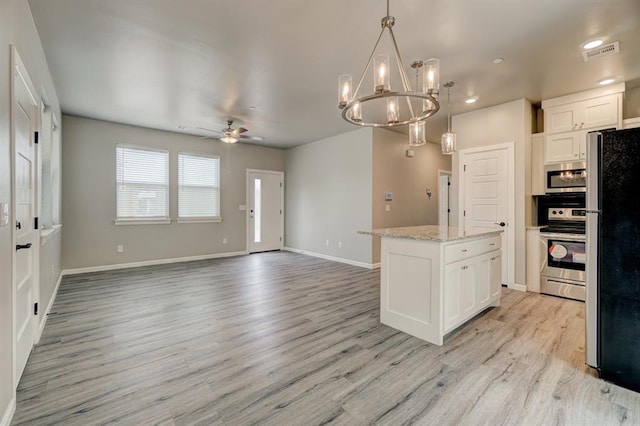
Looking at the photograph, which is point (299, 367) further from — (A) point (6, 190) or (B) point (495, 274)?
(B) point (495, 274)

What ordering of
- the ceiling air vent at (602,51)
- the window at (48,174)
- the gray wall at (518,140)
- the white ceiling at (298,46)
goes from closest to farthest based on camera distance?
the white ceiling at (298,46)
the ceiling air vent at (602,51)
the window at (48,174)
the gray wall at (518,140)

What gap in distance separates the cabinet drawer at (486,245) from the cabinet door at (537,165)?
155cm

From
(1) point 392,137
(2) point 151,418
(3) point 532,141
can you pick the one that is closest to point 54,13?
(2) point 151,418

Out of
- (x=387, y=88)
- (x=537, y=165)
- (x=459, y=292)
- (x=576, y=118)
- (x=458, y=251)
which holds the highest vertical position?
(x=576, y=118)

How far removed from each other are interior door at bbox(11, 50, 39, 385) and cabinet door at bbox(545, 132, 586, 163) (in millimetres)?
5737

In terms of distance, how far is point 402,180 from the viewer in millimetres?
6359

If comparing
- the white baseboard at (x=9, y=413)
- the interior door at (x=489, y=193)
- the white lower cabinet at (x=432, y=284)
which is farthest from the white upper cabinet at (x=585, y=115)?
the white baseboard at (x=9, y=413)

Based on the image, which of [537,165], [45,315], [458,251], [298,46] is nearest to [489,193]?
[537,165]

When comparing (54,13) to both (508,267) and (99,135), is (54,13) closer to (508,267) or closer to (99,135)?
(99,135)

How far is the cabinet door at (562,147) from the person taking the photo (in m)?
3.95

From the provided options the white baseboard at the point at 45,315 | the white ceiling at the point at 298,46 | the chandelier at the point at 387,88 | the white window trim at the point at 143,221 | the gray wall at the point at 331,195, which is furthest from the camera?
the gray wall at the point at 331,195

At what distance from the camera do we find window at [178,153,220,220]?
632 cm

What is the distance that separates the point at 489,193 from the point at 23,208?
18.0 feet

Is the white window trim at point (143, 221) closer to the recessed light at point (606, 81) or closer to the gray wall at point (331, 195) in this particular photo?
the gray wall at point (331, 195)
